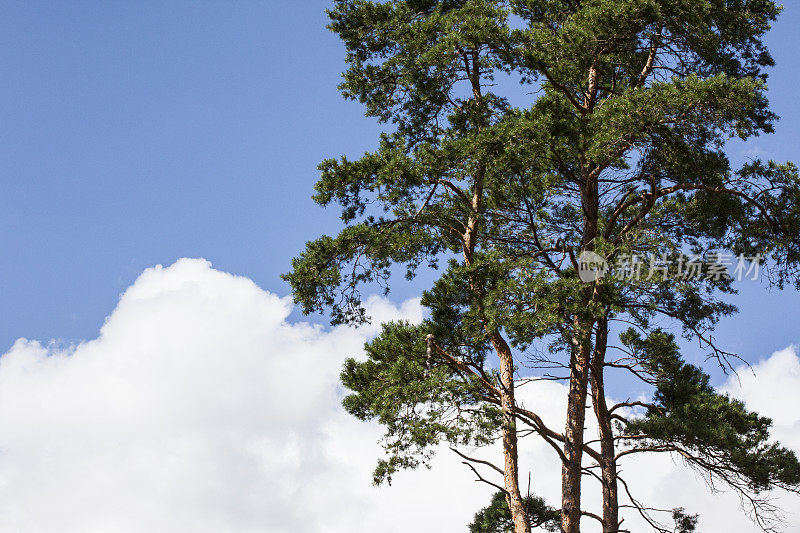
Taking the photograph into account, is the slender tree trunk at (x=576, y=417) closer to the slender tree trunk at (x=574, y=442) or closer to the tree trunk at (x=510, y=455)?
the slender tree trunk at (x=574, y=442)

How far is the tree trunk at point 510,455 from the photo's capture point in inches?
381

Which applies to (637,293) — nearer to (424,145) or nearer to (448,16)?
(424,145)

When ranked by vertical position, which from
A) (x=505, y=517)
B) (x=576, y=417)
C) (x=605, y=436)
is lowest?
(x=505, y=517)

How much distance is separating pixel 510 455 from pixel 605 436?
2036 mm

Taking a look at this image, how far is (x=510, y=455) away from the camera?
9945mm

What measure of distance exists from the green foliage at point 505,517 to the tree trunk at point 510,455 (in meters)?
1.34

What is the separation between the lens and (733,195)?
9.86 metres

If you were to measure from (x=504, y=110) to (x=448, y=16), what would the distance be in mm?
1893

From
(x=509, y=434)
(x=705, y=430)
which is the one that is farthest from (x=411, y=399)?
(x=705, y=430)

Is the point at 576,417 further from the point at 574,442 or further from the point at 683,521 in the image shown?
the point at 683,521

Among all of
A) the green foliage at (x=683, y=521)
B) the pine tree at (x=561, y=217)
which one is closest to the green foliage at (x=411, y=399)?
the pine tree at (x=561, y=217)

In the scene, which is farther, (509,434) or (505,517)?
(505,517)

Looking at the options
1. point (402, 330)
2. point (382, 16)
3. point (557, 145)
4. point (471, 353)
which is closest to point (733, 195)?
point (557, 145)

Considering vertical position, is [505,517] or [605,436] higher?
[605,436]
